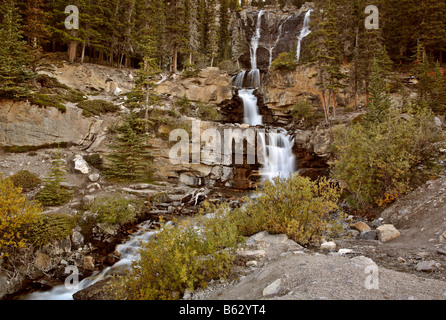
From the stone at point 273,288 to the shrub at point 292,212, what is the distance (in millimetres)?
2926

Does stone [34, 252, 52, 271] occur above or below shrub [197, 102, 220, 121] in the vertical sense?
below

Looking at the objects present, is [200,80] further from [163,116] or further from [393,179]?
[393,179]

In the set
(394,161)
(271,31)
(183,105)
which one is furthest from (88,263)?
(271,31)

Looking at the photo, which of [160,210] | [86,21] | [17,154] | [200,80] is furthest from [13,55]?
[200,80]

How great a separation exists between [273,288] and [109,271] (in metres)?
7.84

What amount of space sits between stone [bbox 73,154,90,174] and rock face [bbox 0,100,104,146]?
306 centimetres

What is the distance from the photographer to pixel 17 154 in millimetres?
17281

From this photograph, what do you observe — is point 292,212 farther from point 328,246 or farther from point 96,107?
point 96,107

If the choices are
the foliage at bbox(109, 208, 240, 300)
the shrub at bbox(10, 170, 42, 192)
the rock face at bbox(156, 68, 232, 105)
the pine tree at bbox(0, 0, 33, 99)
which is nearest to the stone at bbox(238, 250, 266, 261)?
the foliage at bbox(109, 208, 240, 300)

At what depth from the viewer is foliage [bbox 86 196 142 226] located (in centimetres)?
1268

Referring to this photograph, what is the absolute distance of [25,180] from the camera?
47.3 feet

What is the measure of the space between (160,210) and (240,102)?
76.7 feet

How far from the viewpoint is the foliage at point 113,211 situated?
Result: 41.6ft

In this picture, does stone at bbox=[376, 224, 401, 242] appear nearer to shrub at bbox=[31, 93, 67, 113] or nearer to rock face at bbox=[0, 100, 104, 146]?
rock face at bbox=[0, 100, 104, 146]
